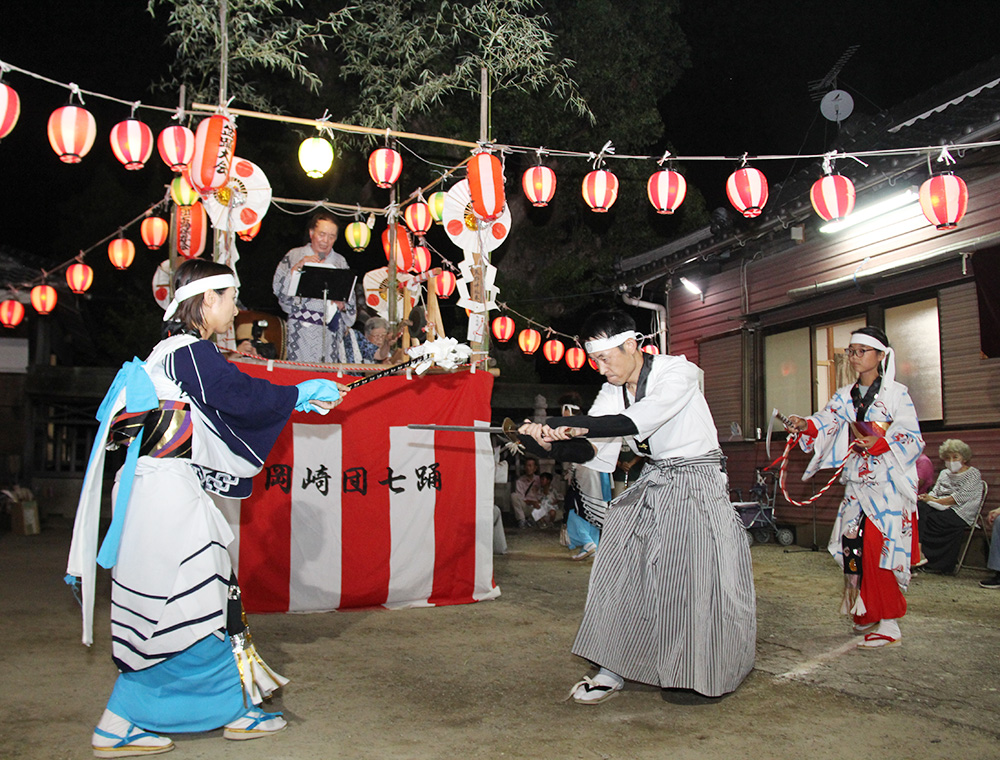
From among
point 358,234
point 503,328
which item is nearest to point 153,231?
point 358,234

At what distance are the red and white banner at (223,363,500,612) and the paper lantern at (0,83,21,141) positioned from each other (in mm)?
3563

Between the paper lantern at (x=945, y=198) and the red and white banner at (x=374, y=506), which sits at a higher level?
the paper lantern at (x=945, y=198)

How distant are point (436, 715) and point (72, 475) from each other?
16022mm

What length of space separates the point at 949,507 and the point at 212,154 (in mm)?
7978

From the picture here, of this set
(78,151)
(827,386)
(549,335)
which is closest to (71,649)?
(78,151)

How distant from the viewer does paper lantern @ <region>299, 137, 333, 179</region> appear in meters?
8.35

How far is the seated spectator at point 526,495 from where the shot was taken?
46.7 ft

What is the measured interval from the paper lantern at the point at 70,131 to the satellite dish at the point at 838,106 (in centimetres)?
1082

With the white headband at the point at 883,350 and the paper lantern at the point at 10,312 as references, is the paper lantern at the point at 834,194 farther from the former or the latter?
the paper lantern at the point at 10,312

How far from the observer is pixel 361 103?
546 inches

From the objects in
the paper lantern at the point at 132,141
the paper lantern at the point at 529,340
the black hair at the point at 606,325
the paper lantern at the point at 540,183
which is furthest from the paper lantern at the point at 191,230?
the paper lantern at the point at 529,340

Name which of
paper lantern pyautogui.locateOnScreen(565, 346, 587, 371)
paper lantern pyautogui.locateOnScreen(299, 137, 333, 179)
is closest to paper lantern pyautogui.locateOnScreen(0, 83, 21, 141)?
paper lantern pyautogui.locateOnScreen(299, 137, 333, 179)

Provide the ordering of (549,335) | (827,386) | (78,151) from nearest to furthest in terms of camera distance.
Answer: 1. (78,151)
2. (827,386)
3. (549,335)

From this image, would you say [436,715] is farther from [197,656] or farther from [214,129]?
[214,129]
